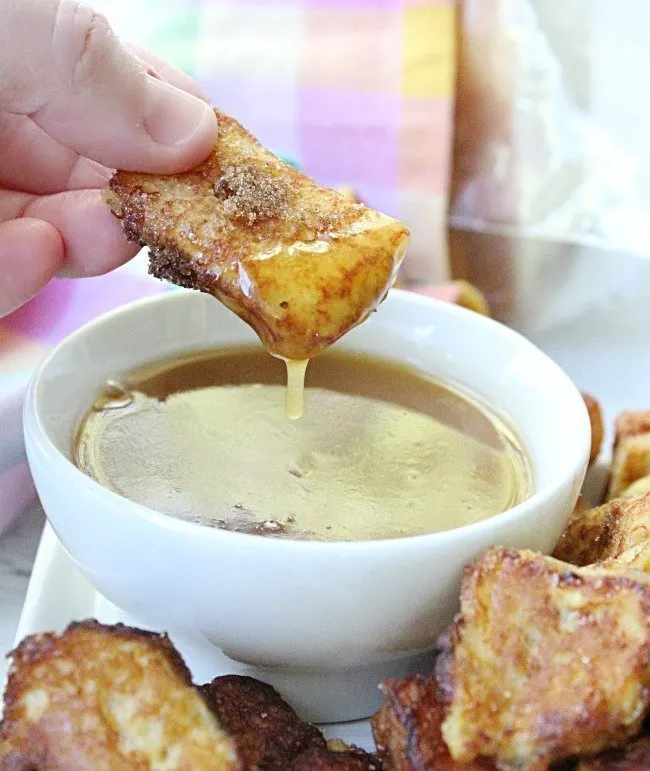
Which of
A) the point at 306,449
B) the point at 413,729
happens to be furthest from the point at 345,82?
the point at 413,729

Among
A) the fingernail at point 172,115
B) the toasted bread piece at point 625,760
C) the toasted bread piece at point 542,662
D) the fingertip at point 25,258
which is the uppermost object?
the fingernail at point 172,115

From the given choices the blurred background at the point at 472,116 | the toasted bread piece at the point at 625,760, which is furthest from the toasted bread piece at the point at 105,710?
the blurred background at the point at 472,116

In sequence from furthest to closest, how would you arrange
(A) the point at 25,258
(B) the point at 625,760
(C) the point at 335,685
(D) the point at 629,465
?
(D) the point at 629,465
(A) the point at 25,258
(C) the point at 335,685
(B) the point at 625,760

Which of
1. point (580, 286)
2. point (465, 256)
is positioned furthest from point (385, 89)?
point (580, 286)

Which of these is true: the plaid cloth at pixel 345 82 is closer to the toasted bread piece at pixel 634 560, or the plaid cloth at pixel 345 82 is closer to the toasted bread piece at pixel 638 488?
the toasted bread piece at pixel 638 488

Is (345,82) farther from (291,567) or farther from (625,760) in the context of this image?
(625,760)
